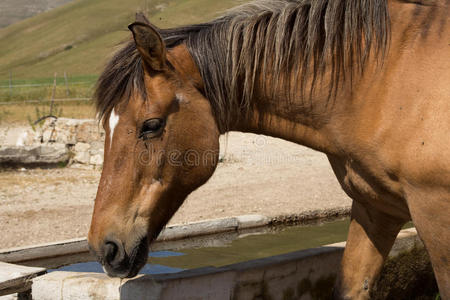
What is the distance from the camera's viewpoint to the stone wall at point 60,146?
9633 millimetres

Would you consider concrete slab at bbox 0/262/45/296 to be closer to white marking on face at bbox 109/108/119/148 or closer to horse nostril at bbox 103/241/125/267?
horse nostril at bbox 103/241/125/267

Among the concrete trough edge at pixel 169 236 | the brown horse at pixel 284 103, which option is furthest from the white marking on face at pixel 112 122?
the concrete trough edge at pixel 169 236

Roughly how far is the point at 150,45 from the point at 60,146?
8.30 metres

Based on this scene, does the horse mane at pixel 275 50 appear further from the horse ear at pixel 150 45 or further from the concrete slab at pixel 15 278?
the concrete slab at pixel 15 278

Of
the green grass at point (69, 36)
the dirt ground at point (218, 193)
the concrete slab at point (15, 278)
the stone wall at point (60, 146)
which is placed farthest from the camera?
the green grass at point (69, 36)

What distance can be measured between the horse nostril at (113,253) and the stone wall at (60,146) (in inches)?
301

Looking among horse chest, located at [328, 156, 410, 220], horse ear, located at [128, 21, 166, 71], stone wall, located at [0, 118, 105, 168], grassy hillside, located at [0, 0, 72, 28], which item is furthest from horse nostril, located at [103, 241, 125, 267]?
grassy hillside, located at [0, 0, 72, 28]

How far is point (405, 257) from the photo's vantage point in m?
3.76

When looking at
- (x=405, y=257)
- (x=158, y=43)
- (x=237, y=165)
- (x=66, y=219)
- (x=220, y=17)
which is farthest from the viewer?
(x=237, y=165)

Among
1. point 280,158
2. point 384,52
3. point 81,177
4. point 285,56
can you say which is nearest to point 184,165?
point 285,56

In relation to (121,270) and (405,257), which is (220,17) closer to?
(121,270)

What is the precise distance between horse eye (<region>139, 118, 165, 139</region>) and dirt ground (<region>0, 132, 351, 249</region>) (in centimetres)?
289

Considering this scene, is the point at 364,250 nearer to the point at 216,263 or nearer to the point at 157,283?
the point at 157,283

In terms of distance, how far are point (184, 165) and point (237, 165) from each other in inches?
296
